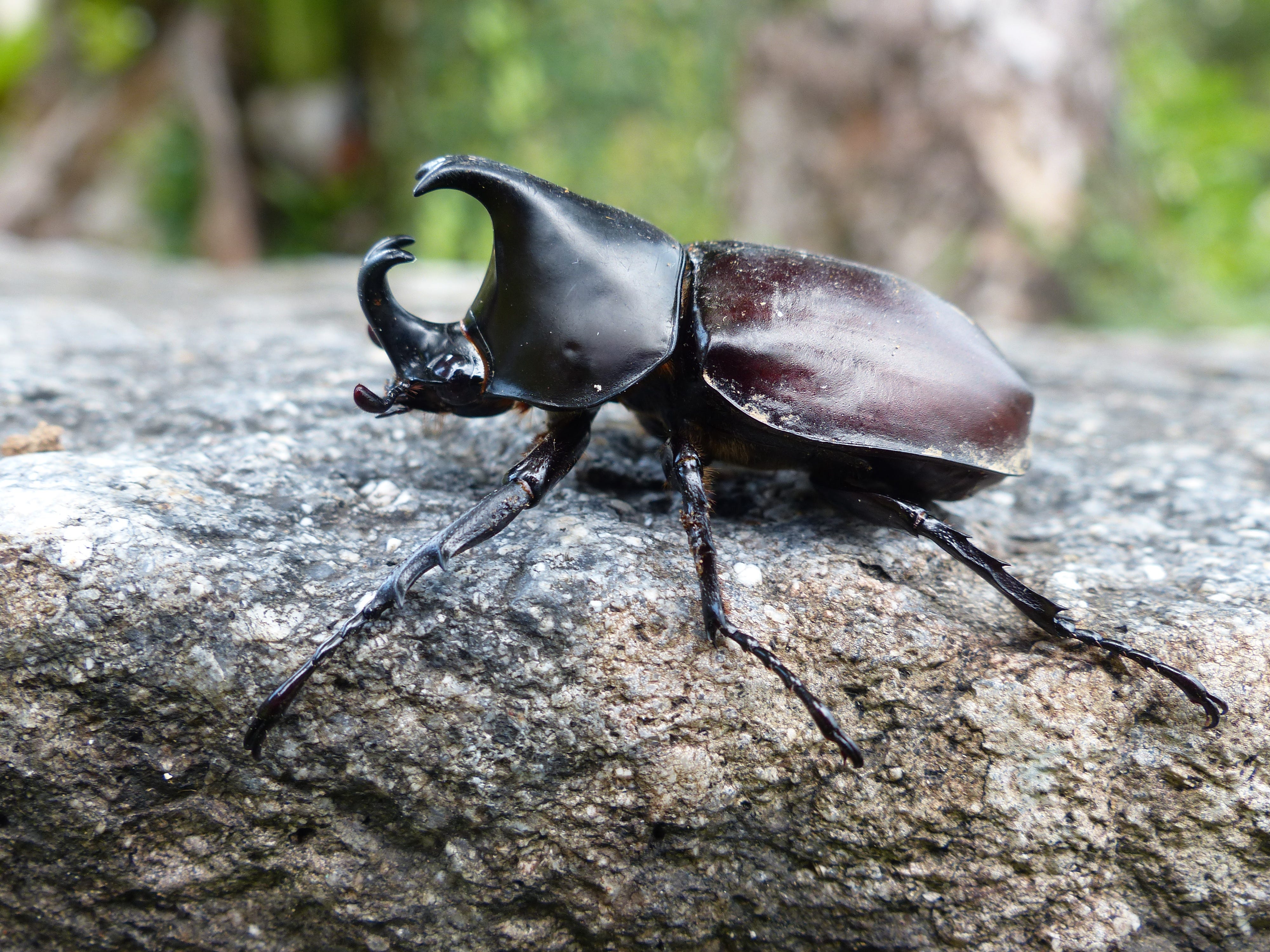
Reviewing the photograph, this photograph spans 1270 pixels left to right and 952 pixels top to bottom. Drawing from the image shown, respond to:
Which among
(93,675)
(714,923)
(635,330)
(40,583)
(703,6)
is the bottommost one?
(714,923)

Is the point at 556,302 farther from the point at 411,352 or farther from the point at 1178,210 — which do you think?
the point at 1178,210

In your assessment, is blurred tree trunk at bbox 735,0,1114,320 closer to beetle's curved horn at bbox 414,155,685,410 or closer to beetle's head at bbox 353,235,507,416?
beetle's curved horn at bbox 414,155,685,410

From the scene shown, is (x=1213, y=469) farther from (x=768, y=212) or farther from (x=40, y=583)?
(x=768, y=212)

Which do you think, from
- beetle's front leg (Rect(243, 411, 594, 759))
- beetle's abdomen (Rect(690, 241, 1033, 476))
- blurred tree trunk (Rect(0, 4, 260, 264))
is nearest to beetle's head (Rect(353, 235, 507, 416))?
beetle's front leg (Rect(243, 411, 594, 759))

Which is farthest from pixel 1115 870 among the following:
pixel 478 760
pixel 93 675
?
pixel 93 675

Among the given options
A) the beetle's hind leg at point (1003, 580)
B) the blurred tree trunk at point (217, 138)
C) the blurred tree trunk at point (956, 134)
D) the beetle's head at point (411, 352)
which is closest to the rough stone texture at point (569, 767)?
the beetle's hind leg at point (1003, 580)

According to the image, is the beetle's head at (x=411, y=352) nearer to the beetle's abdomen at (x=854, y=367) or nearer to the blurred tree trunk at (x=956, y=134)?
the beetle's abdomen at (x=854, y=367)
